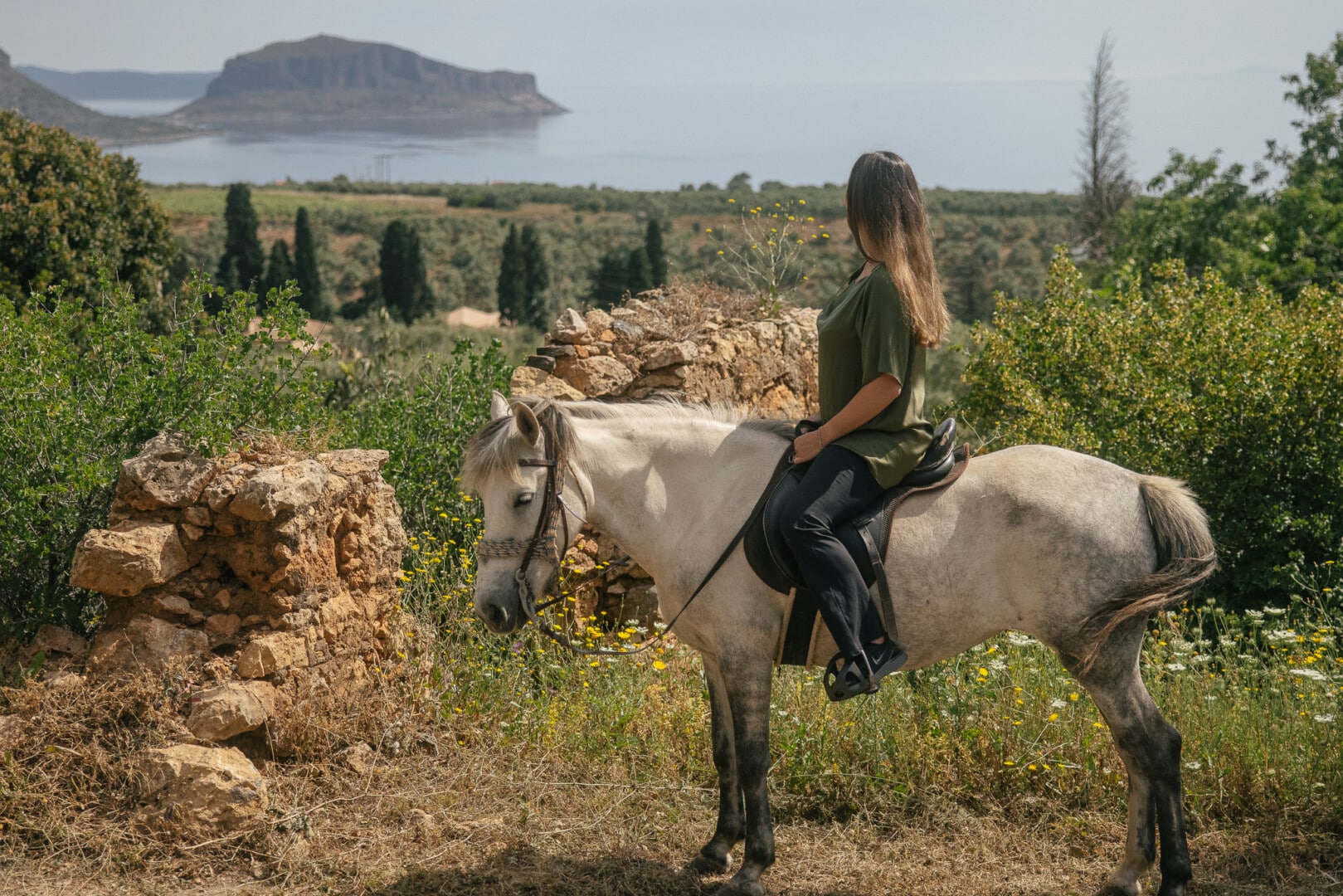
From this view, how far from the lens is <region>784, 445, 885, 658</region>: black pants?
152 inches

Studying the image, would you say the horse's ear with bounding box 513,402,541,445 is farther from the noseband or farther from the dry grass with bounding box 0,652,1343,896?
the dry grass with bounding box 0,652,1343,896

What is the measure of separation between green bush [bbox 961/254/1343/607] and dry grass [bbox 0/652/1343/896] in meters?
3.79

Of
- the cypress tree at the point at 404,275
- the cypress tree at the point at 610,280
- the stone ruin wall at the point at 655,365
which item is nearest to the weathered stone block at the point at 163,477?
the stone ruin wall at the point at 655,365

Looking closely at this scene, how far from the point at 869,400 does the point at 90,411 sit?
4.51 meters

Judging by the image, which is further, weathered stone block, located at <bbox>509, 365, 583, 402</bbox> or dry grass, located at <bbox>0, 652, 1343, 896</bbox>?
weathered stone block, located at <bbox>509, 365, 583, 402</bbox>

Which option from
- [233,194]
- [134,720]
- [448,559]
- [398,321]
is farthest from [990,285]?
[134,720]

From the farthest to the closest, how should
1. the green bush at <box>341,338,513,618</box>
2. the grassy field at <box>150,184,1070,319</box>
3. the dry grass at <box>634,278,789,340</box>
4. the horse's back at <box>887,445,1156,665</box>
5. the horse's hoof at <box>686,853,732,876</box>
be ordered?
the grassy field at <box>150,184,1070,319</box>
the dry grass at <box>634,278,789,340</box>
the green bush at <box>341,338,513,618</box>
the horse's hoof at <box>686,853,732,876</box>
the horse's back at <box>887,445,1156,665</box>


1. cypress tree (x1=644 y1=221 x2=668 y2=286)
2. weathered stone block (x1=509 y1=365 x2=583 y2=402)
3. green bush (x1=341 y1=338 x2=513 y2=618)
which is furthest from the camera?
cypress tree (x1=644 y1=221 x2=668 y2=286)

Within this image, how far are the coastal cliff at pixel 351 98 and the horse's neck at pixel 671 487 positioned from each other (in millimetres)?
169651

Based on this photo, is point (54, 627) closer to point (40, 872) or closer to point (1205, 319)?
point (40, 872)

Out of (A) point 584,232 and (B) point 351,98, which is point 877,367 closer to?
(A) point 584,232

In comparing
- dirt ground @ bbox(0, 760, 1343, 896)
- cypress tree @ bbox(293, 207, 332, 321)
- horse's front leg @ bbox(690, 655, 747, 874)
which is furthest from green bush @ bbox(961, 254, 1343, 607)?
cypress tree @ bbox(293, 207, 332, 321)

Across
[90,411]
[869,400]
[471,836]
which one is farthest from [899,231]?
[90,411]

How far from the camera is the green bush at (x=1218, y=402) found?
28.5 feet
